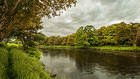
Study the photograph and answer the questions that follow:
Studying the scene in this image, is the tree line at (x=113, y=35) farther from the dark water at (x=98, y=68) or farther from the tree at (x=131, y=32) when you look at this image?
the dark water at (x=98, y=68)

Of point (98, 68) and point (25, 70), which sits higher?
point (25, 70)

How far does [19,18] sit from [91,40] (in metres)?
49.3

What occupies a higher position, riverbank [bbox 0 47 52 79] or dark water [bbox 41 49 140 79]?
riverbank [bbox 0 47 52 79]

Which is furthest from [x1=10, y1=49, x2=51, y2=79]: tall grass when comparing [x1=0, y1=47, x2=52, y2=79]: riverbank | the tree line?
the tree line

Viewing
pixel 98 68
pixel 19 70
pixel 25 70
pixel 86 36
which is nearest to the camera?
pixel 19 70

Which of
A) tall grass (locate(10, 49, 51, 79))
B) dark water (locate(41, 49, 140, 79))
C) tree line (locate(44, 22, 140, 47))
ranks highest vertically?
tree line (locate(44, 22, 140, 47))

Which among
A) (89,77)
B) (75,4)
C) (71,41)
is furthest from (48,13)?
(71,41)

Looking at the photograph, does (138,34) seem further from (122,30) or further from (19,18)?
(19,18)

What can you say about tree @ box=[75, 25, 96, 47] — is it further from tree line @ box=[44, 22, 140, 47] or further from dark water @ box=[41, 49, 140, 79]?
dark water @ box=[41, 49, 140, 79]

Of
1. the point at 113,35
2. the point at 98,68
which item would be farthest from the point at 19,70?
the point at 113,35

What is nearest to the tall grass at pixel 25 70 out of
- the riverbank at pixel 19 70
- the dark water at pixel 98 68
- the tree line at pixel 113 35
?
the riverbank at pixel 19 70

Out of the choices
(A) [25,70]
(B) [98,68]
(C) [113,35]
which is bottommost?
(B) [98,68]

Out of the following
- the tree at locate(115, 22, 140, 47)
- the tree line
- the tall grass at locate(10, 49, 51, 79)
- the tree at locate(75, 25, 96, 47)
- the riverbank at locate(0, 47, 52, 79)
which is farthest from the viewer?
the tree at locate(75, 25, 96, 47)

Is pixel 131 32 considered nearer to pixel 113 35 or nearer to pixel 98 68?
pixel 113 35
